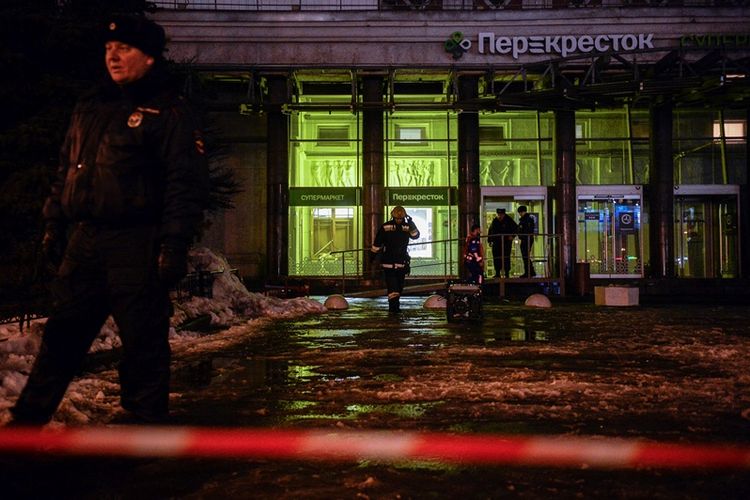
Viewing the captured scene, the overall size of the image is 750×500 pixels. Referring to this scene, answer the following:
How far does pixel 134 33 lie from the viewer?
4.48 m

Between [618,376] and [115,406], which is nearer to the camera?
[115,406]

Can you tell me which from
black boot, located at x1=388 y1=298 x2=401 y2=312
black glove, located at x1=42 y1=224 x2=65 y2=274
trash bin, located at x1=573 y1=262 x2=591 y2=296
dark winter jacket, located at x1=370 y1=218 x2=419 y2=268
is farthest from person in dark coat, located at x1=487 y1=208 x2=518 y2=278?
black glove, located at x1=42 y1=224 x2=65 y2=274

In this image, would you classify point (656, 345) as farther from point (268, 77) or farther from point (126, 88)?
point (268, 77)

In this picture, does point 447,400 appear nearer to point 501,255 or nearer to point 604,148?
point 501,255

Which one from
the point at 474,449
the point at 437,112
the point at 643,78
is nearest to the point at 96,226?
the point at 474,449

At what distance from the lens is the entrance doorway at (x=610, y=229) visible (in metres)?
28.4

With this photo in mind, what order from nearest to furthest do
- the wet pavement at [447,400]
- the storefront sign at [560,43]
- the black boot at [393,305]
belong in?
the wet pavement at [447,400] → the black boot at [393,305] → the storefront sign at [560,43]

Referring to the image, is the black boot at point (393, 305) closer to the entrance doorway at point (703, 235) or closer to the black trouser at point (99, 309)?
the black trouser at point (99, 309)

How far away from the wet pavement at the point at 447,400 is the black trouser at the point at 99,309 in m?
0.43

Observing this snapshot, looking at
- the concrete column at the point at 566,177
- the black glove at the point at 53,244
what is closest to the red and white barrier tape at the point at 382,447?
the black glove at the point at 53,244

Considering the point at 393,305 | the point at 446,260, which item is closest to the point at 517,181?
the point at 446,260

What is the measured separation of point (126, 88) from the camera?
457 centimetres

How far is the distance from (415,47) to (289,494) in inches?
999

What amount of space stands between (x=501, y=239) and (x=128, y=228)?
18975mm
